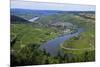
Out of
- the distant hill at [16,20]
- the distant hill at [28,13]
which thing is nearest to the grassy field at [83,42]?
the distant hill at [28,13]

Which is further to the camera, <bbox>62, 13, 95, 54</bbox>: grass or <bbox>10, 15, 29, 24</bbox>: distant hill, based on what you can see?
<bbox>62, 13, 95, 54</bbox>: grass

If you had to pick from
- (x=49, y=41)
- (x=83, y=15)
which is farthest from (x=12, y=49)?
(x=83, y=15)

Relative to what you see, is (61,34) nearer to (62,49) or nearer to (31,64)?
(62,49)

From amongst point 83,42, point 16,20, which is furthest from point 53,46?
point 16,20

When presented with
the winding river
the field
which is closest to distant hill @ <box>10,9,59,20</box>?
the field

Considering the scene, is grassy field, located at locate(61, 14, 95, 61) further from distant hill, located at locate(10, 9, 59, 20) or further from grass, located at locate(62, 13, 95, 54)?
distant hill, located at locate(10, 9, 59, 20)

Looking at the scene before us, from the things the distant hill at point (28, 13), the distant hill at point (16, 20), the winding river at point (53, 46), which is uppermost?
the distant hill at point (28, 13)

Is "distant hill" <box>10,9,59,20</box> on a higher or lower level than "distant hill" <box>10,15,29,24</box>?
higher

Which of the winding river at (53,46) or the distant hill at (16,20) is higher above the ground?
the distant hill at (16,20)

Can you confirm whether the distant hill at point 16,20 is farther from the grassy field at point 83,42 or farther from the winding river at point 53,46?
the grassy field at point 83,42

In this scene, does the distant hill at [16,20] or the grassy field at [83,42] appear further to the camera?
the grassy field at [83,42]
